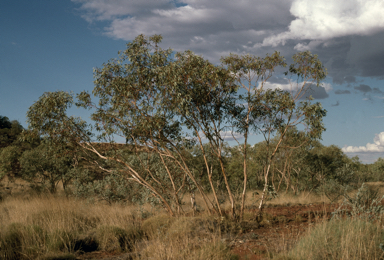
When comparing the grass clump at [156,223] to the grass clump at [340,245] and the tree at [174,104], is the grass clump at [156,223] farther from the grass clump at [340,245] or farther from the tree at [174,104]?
the grass clump at [340,245]

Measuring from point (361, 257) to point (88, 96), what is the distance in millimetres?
10306

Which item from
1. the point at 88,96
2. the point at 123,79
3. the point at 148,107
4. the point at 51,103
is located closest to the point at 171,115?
the point at 148,107

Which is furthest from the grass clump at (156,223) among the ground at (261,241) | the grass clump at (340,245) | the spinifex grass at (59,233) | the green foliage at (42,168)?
the green foliage at (42,168)

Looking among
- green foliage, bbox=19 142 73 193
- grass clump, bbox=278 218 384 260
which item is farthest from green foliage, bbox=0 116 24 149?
grass clump, bbox=278 218 384 260

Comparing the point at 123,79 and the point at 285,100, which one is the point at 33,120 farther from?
the point at 285,100

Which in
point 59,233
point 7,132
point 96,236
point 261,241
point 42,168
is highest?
point 7,132

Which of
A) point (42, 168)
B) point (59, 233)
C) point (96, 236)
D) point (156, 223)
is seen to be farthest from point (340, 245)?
point (42, 168)

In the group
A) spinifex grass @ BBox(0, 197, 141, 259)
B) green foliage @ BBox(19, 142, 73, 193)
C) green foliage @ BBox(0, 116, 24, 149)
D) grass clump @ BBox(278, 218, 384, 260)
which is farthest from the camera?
green foliage @ BBox(0, 116, 24, 149)

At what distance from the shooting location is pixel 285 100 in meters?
10.7

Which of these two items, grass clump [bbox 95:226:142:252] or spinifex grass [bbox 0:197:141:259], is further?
grass clump [bbox 95:226:142:252]

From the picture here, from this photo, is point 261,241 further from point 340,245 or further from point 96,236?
point 96,236

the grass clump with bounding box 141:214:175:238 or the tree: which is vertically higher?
the tree

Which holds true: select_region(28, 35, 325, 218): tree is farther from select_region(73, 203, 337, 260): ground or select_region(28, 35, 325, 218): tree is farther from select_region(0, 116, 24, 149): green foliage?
select_region(0, 116, 24, 149): green foliage

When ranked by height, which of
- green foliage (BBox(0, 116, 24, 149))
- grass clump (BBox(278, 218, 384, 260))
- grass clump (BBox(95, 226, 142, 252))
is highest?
green foliage (BBox(0, 116, 24, 149))
